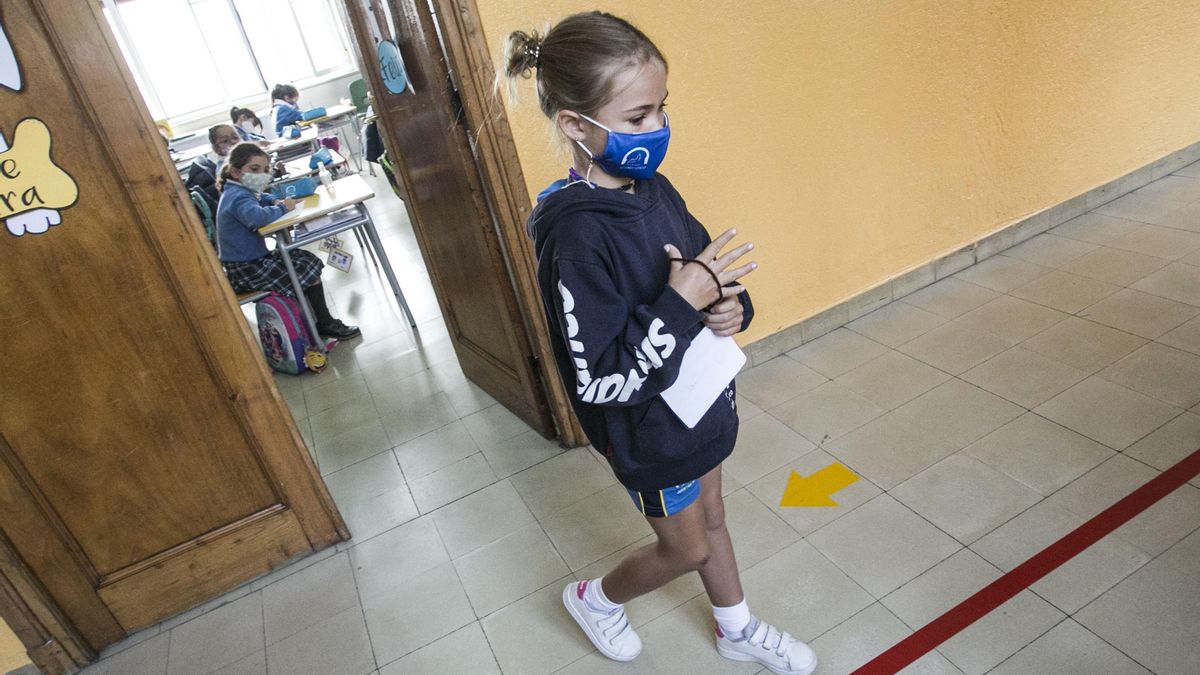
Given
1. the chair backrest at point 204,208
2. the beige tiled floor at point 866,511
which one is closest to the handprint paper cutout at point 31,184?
the beige tiled floor at point 866,511

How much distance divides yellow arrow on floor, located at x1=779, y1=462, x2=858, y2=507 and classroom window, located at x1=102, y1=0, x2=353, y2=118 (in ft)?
33.8

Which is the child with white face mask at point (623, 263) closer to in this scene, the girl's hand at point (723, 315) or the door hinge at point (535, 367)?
the girl's hand at point (723, 315)

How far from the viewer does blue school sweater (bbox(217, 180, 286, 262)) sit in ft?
12.0

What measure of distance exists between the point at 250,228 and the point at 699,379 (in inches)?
122

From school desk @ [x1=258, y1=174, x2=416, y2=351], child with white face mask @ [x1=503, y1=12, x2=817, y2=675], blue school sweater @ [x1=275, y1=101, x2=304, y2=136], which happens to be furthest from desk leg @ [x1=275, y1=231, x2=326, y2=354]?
blue school sweater @ [x1=275, y1=101, x2=304, y2=136]

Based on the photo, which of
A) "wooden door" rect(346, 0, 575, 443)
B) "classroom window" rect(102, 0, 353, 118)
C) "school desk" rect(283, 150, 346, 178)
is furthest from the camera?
"classroom window" rect(102, 0, 353, 118)

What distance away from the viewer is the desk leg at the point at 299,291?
373 centimetres

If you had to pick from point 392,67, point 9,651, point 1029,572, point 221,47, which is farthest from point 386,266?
point 221,47

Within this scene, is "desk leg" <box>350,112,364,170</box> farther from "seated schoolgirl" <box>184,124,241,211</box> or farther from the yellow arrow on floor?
the yellow arrow on floor

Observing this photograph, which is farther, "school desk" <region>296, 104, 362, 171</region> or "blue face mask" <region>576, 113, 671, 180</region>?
"school desk" <region>296, 104, 362, 171</region>

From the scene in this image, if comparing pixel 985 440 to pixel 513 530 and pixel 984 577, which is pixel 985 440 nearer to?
pixel 984 577

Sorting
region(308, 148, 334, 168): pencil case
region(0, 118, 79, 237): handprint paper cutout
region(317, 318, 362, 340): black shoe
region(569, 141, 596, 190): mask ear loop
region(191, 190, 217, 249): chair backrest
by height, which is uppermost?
region(0, 118, 79, 237): handprint paper cutout

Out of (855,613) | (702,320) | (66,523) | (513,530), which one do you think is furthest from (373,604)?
(702,320)

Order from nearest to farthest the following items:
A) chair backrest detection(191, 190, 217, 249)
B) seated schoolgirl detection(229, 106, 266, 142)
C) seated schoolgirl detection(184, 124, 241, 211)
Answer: chair backrest detection(191, 190, 217, 249), seated schoolgirl detection(184, 124, 241, 211), seated schoolgirl detection(229, 106, 266, 142)
